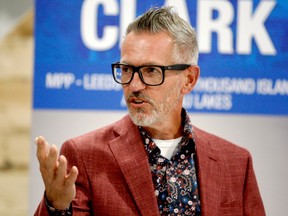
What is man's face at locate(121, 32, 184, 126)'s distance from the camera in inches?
91.4

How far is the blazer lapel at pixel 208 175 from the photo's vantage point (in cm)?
235

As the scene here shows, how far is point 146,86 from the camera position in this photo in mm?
2320

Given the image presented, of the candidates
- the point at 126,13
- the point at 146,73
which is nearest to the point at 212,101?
the point at 126,13

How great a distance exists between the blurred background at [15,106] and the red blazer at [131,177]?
0.94 metres

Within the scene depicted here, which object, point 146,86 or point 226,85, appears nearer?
point 146,86

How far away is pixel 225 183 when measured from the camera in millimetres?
2467

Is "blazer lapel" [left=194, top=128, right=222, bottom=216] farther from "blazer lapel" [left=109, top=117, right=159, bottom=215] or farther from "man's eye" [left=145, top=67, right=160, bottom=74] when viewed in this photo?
"man's eye" [left=145, top=67, right=160, bottom=74]

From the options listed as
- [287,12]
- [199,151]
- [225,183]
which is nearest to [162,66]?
[199,151]

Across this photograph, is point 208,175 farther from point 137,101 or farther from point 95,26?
point 95,26

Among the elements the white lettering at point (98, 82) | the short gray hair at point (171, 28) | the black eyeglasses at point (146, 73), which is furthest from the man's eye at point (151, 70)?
the white lettering at point (98, 82)

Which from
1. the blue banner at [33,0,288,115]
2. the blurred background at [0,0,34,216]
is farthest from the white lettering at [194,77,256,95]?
the blurred background at [0,0,34,216]

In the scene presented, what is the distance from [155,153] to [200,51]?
917 mm

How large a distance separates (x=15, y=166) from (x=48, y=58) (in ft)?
2.19

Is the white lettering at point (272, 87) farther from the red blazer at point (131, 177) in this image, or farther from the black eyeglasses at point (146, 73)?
the black eyeglasses at point (146, 73)
